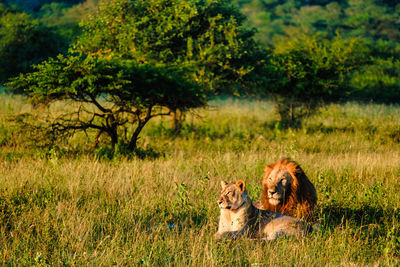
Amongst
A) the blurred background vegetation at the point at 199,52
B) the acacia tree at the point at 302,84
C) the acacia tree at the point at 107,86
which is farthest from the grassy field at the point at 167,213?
the acacia tree at the point at 302,84

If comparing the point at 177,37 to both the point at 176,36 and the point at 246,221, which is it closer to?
the point at 176,36

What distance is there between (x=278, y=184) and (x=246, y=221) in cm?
62

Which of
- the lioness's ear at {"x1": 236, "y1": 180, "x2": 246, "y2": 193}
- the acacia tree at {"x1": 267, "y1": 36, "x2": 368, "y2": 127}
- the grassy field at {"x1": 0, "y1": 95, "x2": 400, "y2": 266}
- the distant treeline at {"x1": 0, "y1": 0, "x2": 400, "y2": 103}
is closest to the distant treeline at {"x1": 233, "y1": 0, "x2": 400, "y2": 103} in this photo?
the distant treeline at {"x1": 0, "y1": 0, "x2": 400, "y2": 103}

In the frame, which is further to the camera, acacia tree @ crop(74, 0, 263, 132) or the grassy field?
acacia tree @ crop(74, 0, 263, 132)

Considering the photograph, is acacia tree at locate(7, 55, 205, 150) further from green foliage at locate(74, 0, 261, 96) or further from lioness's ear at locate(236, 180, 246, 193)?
lioness's ear at locate(236, 180, 246, 193)

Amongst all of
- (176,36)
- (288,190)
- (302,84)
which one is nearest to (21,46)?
(176,36)

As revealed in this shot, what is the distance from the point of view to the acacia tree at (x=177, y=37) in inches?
535

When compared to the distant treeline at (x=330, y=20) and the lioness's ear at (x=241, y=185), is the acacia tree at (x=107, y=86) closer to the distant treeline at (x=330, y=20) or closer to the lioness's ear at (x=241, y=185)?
the lioness's ear at (x=241, y=185)

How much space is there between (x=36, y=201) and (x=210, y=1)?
10045mm

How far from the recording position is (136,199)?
5766 mm

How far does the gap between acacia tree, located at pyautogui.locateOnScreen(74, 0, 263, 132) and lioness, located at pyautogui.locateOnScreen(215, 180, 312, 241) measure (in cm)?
923

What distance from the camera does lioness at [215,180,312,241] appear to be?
13.9ft

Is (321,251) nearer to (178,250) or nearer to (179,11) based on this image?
(178,250)

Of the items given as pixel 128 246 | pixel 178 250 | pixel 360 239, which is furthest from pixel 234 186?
pixel 360 239
